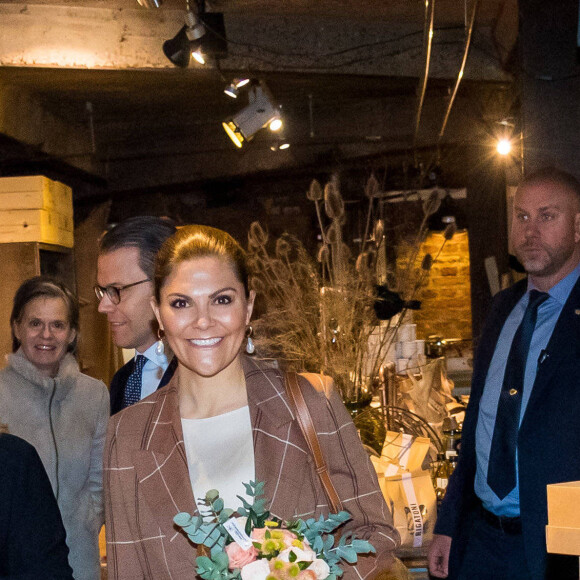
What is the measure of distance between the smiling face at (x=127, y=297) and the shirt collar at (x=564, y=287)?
4.26 ft

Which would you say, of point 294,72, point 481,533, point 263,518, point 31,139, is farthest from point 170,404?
point 31,139

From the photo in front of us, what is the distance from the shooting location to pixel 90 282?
8.38 meters

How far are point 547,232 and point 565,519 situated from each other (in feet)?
5.07

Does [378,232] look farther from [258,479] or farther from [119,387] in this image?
[258,479]

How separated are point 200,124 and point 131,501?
7130mm

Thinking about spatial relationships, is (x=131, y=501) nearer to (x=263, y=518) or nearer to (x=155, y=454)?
(x=155, y=454)

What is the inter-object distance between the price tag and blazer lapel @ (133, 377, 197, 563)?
52cm

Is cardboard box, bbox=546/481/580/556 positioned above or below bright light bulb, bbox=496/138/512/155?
below

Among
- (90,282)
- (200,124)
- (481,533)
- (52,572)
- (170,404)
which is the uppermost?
(200,124)

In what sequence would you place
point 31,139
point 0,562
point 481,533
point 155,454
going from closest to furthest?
point 0,562
point 155,454
point 481,533
point 31,139

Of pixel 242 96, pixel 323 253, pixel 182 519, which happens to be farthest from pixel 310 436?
pixel 242 96

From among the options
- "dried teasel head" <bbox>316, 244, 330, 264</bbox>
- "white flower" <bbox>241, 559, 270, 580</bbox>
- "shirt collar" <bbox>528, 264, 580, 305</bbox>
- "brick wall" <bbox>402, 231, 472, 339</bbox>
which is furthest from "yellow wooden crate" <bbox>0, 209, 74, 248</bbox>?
"brick wall" <bbox>402, 231, 472, 339</bbox>

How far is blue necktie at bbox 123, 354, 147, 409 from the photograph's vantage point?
2.39 metres

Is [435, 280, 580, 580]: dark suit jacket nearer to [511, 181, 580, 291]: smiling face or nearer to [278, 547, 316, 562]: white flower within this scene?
[511, 181, 580, 291]: smiling face
